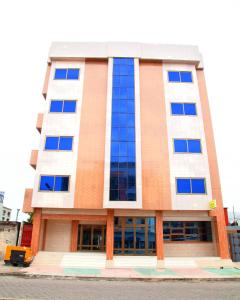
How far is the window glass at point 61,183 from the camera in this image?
885 inches

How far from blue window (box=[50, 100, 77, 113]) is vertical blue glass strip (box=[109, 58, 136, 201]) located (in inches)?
171

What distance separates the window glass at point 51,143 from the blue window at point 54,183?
2.94 metres

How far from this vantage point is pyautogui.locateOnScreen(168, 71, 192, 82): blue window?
2719cm

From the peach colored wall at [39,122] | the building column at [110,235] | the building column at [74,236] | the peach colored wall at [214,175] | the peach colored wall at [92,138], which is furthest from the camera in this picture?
the peach colored wall at [39,122]

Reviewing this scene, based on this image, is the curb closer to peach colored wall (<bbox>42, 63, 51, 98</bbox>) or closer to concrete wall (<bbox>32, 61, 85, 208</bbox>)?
concrete wall (<bbox>32, 61, 85, 208</bbox>)

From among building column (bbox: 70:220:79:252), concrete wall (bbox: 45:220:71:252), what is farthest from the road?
concrete wall (bbox: 45:220:71:252)

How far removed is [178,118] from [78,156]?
10999 millimetres

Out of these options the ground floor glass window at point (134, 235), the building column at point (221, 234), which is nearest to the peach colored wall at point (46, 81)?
the ground floor glass window at point (134, 235)

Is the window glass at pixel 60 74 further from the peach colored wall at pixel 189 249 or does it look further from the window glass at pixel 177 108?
the peach colored wall at pixel 189 249

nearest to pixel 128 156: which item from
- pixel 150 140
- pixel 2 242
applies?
pixel 150 140

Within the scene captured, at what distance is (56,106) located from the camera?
25.6 m

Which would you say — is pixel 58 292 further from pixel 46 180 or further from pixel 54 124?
pixel 54 124

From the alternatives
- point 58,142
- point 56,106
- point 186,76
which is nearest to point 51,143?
point 58,142

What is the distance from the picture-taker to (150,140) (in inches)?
960
